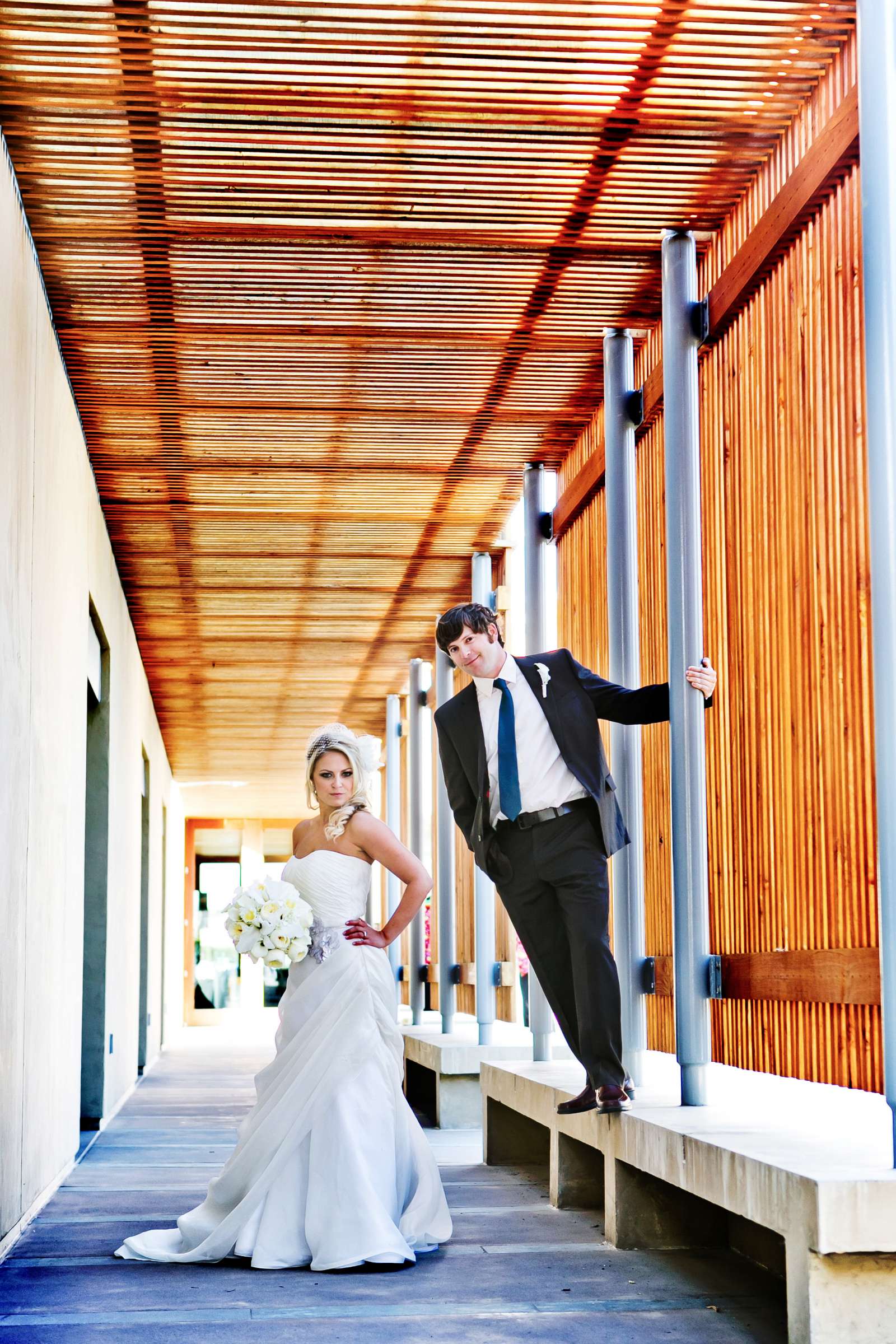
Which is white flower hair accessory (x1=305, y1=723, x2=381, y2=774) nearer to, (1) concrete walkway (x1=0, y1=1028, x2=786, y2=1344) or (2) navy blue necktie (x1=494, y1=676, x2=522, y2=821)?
(2) navy blue necktie (x1=494, y1=676, x2=522, y2=821)

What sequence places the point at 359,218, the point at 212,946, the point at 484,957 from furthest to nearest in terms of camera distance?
1. the point at 212,946
2. the point at 484,957
3. the point at 359,218

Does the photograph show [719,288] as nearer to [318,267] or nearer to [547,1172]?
[318,267]

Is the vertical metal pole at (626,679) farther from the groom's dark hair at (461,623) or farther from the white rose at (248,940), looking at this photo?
the white rose at (248,940)

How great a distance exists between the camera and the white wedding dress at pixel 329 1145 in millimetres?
4363

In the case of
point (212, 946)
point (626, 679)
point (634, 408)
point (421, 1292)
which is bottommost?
point (212, 946)

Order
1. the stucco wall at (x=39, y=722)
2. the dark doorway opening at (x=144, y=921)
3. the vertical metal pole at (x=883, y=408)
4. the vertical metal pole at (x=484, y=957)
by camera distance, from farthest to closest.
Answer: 1. the dark doorway opening at (x=144, y=921)
2. the vertical metal pole at (x=484, y=957)
3. the stucco wall at (x=39, y=722)
4. the vertical metal pole at (x=883, y=408)

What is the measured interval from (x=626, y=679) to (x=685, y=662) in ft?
2.69

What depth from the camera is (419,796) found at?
13.0 m

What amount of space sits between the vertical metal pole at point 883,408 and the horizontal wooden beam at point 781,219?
37.1 inches

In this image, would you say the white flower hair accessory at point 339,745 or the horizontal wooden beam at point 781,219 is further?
the white flower hair accessory at point 339,745

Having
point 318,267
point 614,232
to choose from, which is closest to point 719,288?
point 614,232

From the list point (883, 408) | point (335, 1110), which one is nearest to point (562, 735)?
point (335, 1110)

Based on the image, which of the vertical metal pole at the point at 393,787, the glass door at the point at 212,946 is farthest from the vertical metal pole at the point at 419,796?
the glass door at the point at 212,946

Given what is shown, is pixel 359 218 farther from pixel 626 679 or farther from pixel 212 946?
pixel 212 946
